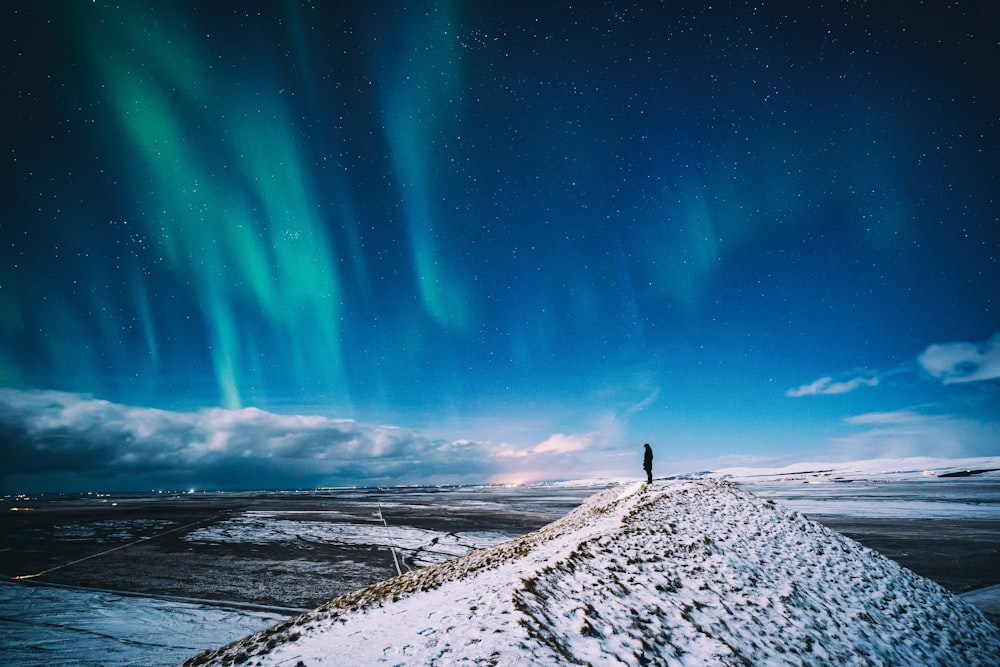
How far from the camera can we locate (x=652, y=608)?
14.4 feet

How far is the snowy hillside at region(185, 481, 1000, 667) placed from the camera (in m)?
3.64

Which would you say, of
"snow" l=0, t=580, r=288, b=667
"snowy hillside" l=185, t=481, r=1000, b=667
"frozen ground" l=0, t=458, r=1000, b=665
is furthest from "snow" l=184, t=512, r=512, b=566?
"snowy hillside" l=185, t=481, r=1000, b=667

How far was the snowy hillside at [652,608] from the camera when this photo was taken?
3643 millimetres

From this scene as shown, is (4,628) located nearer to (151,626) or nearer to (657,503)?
(151,626)

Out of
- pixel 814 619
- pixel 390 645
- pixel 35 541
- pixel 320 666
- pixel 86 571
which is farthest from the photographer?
pixel 35 541

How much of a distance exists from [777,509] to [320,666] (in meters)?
8.17

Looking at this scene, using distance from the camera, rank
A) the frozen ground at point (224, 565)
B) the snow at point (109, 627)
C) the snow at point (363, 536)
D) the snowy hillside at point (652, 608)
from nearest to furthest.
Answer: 1. the snowy hillside at point (652, 608)
2. the snow at point (109, 627)
3. the frozen ground at point (224, 565)
4. the snow at point (363, 536)

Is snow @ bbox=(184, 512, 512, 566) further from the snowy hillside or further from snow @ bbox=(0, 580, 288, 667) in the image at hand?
the snowy hillside

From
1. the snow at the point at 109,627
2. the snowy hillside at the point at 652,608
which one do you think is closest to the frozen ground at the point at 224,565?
the snow at the point at 109,627

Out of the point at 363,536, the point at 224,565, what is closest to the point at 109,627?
the point at 224,565

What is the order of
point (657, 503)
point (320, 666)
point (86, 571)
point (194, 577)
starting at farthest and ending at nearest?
point (86, 571), point (194, 577), point (657, 503), point (320, 666)

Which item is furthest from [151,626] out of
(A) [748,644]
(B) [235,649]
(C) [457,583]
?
(A) [748,644]

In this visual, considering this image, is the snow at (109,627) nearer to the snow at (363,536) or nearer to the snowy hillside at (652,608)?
the snowy hillside at (652,608)

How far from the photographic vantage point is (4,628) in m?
8.46
